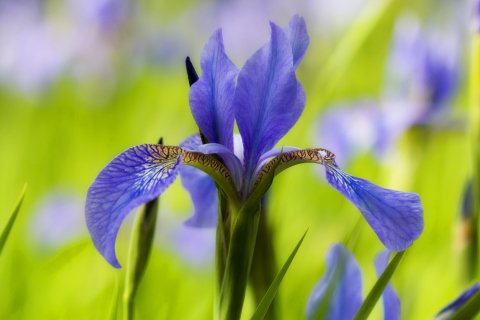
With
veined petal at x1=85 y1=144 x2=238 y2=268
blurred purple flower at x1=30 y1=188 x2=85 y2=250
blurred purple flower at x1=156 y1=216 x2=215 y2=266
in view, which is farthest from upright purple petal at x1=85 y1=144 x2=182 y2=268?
blurred purple flower at x1=30 y1=188 x2=85 y2=250

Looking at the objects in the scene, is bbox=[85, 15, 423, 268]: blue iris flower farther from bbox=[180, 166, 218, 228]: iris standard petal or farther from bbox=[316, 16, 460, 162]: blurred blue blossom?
bbox=[316, 16, 460, 162]: blurred blue blossom

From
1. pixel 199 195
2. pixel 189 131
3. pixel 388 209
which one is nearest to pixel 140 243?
pixel 199 195

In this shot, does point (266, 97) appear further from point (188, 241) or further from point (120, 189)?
point (188, 241)

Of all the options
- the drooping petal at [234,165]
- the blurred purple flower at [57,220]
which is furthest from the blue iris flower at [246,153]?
the blurred purple flower at [57,220]

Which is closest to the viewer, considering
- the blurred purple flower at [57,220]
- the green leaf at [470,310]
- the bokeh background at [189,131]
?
the green leaf at [470,310]

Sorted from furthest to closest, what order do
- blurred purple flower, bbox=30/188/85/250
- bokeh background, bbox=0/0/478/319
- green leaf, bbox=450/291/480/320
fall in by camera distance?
blurred purple flower, bbox=30/188/85/250 < bokeh background, bbox=0/0/478/319 < green leaf, bbox=450/291/480/320

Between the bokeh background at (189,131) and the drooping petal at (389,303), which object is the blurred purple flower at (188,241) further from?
the drooping petal at (389,303)
